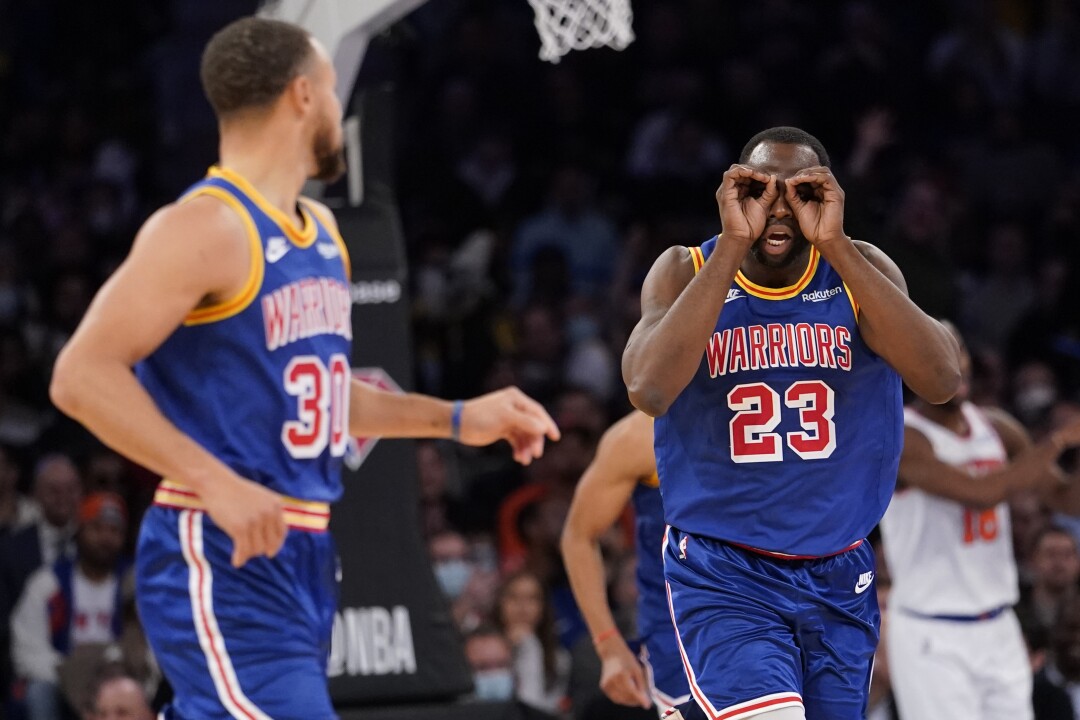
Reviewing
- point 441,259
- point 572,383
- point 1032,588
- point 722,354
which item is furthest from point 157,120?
point 722,354

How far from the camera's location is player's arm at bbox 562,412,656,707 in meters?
5.49

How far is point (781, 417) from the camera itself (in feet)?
14.5

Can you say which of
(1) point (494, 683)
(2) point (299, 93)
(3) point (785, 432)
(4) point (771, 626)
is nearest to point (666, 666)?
(4) point (771, 626)

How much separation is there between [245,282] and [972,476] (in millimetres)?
4040

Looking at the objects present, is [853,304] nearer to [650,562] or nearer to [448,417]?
[448,417]

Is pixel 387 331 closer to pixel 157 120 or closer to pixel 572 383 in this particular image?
pixel 572 383

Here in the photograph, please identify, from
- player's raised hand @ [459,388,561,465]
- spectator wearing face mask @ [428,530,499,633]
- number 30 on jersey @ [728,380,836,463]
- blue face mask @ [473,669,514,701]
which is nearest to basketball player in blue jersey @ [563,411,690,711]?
number 30 on jersey @ [728,380,836,463]

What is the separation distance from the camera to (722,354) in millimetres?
4461

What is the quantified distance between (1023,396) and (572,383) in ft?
9.70

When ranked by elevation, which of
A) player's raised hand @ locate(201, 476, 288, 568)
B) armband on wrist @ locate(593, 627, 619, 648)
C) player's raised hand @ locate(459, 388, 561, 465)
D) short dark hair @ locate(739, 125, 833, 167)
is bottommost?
armband on wrist @ locate(593, 627, 619, 648)

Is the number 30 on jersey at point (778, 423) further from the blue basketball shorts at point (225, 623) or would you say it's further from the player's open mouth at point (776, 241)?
the blue basketball shorts at point (225, 623)

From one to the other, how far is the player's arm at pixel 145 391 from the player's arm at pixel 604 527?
225cm

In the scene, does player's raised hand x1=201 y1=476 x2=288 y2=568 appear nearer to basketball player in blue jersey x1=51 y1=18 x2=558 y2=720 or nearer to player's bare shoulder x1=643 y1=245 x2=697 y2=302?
basketball player in blue jersey x1=51 y1=18 x2=558 y2=720

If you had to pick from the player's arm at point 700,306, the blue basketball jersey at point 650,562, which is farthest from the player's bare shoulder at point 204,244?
the blue basketball jersey at point 650,562
